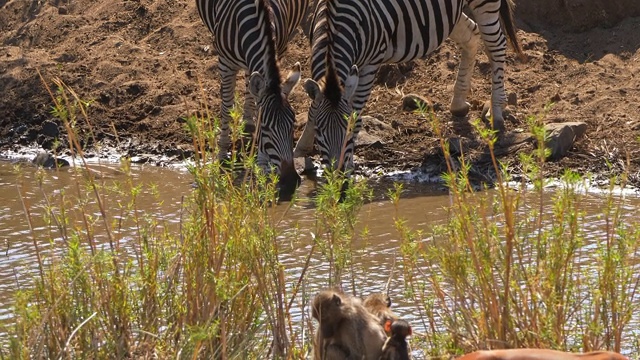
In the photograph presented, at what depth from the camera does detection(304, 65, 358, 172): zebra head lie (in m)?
9.76

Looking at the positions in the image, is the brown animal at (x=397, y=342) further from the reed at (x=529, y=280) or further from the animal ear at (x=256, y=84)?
the animal ear at (x=256, y=84)

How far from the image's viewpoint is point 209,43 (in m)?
13.4

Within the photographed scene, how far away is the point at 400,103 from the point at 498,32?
3.73ft

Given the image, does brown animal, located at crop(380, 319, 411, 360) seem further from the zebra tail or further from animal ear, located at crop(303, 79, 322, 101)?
the zebra tail

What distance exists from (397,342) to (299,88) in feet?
25.4

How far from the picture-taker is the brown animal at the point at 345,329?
4820mm

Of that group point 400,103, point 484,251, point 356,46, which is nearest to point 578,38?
point 400,103

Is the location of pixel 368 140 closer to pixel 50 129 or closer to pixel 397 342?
pixel 50 129

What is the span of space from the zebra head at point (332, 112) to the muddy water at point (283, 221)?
0.47 meters

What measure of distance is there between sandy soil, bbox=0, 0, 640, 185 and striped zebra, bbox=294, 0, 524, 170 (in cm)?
49

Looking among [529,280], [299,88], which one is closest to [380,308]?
[529,280]

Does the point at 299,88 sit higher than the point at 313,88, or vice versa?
the point at 313,88

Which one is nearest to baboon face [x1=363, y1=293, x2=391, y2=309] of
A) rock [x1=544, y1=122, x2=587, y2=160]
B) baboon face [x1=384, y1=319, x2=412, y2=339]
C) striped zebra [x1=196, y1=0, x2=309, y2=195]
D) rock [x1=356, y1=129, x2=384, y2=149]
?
baboon face [x1=384, y1=319, x2=412, y2=339]

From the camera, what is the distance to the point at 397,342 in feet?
15.4
